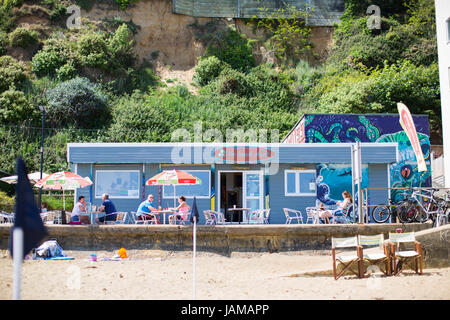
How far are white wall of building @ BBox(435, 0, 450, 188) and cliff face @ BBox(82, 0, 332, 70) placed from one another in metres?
21.0

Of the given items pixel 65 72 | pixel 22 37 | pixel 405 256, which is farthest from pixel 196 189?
pixel 22 37

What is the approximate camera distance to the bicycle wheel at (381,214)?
14677mm

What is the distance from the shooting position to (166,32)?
145 feet

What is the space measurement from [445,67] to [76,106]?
24.2 meters

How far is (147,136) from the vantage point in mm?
33188

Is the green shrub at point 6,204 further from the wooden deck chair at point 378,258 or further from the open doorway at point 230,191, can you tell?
the wooden deck chair at point 378,258

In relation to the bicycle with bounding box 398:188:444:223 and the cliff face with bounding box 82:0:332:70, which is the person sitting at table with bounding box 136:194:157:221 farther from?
the cliff face with bounding box 82:0:332:70

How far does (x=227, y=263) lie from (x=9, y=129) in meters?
25.4

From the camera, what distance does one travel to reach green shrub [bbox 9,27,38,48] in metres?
38.8

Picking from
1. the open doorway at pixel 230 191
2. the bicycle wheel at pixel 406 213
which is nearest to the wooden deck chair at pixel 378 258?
the bicycle wheel at pixel 406 213
